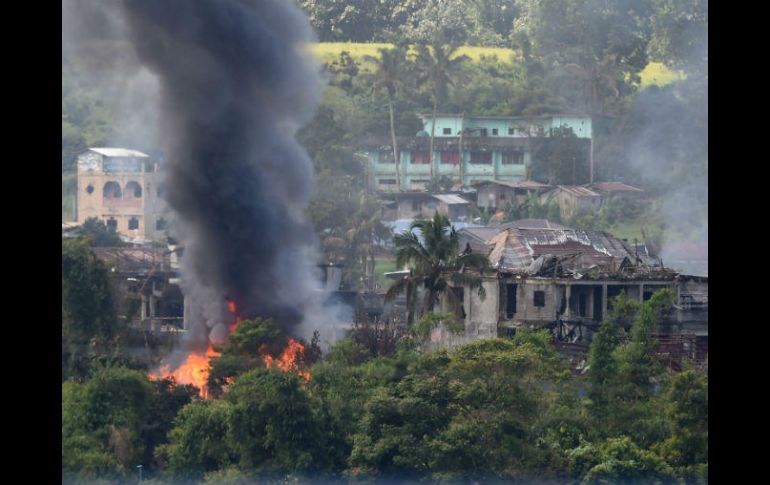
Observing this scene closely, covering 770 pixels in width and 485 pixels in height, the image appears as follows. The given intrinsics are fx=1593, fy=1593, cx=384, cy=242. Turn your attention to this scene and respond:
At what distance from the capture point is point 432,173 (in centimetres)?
5456

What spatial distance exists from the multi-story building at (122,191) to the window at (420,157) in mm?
9199

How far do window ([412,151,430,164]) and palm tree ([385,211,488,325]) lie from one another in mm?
19889

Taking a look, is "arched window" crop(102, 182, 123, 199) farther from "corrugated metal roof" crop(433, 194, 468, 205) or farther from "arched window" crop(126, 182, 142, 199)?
"corrugated metal roof" crop(433, 194, 468, 205)

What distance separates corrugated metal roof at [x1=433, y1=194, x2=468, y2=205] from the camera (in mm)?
51625

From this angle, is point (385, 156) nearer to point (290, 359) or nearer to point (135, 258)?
point (135, 258)

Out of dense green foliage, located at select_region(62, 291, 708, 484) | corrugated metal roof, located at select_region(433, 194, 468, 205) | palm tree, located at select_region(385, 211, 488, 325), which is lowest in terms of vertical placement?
dense green foliage, located at select_region(62, 291, 708, 484)

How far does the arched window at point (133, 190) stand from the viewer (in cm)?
5231

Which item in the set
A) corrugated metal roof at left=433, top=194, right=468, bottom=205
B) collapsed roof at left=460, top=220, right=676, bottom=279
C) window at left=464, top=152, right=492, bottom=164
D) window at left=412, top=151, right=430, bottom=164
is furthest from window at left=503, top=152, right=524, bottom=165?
collapsed roof at left=460, top=220, right=676, bottom=279

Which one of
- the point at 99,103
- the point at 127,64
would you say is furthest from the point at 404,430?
the point at 99,103

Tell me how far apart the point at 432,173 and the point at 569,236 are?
13.9m

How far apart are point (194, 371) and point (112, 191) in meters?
21.0
